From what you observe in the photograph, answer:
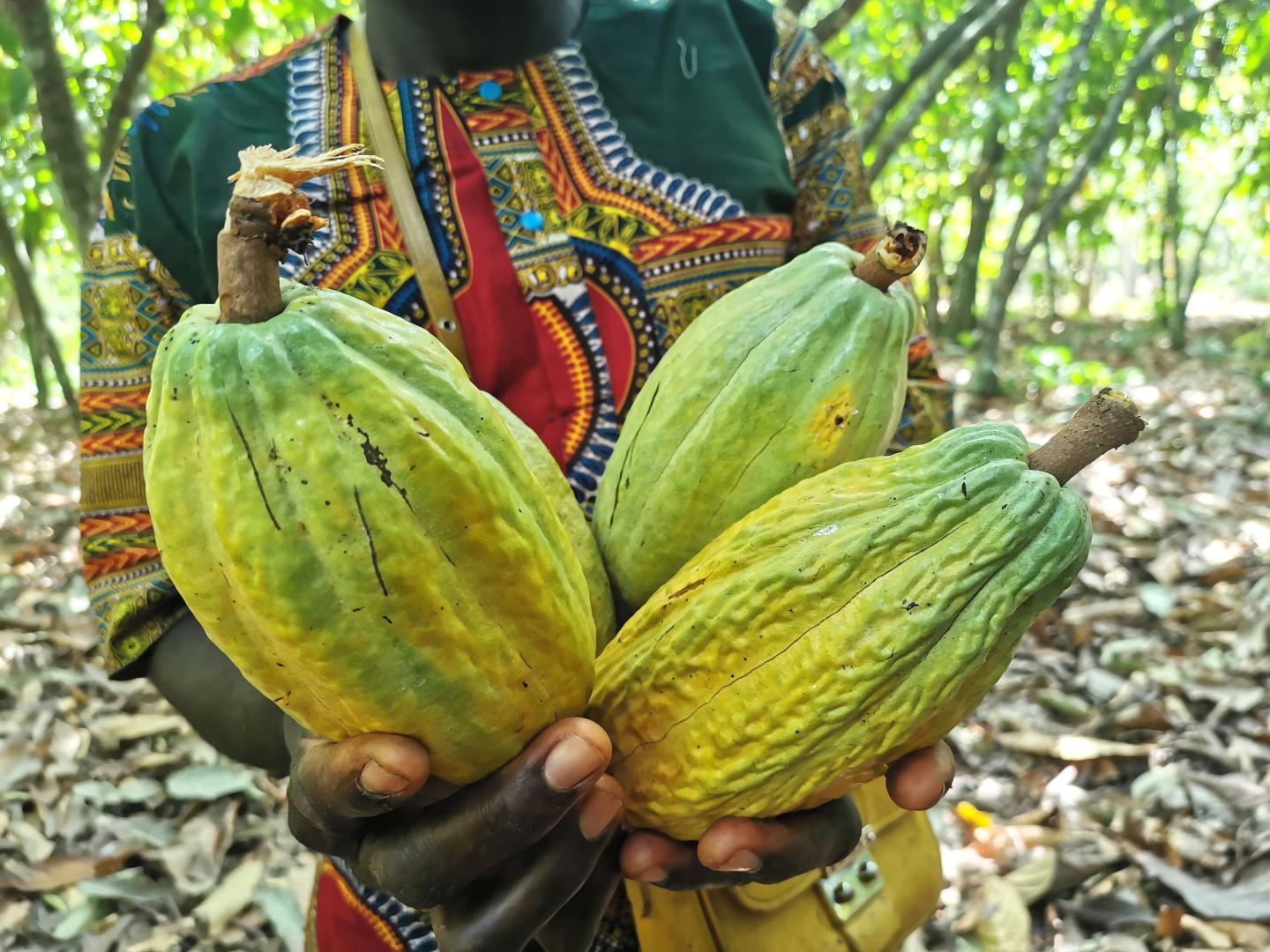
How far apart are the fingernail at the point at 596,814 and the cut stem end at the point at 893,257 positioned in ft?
1.85

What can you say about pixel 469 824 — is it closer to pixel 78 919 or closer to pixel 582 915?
pixel 582 915

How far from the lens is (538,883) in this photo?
0.75 meters

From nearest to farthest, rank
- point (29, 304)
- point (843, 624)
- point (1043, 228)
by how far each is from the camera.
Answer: point (843, 624) < point (29, 304) < point (1043, 228)

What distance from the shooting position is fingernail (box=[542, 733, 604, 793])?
0.67m

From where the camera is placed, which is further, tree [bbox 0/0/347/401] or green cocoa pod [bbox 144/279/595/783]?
tree [bbox 0/0/347/401]

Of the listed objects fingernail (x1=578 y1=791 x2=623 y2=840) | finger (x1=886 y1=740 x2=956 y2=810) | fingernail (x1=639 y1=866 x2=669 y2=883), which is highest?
fingernail (x1=578 y1=791 x2=623 y2=840)

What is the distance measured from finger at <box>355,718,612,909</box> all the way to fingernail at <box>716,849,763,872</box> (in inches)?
6.5

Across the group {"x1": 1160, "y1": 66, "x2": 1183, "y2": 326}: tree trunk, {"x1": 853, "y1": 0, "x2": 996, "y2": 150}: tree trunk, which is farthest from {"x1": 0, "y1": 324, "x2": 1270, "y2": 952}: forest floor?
{"x1": 1160, "y1": 66, "x2": 1183, "y2": 326}: tree trunk

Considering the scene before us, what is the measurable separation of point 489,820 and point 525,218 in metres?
0.80

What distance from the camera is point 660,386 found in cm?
93

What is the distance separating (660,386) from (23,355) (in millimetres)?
12557

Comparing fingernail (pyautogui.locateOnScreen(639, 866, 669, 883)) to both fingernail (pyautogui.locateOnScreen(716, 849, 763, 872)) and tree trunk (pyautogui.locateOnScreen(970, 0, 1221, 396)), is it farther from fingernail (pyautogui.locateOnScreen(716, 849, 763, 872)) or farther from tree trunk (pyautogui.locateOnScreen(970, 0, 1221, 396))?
tree trunk (pyautogui.locateOnScreen(970, 0, 1221, 396))

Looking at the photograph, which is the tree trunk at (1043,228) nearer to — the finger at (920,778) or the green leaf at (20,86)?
the green leaf at (20,86)

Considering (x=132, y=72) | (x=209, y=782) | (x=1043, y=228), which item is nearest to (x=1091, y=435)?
(x=209, y=782)
